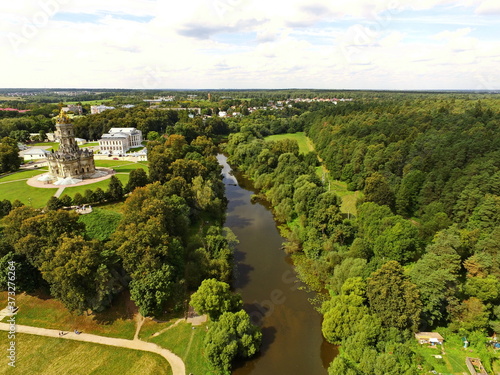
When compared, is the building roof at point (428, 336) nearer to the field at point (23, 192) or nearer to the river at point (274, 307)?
the river at point (274, 307)

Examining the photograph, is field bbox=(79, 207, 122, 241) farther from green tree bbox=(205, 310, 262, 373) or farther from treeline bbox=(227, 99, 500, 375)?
treeline bbox=(227, 99, 500, 375)

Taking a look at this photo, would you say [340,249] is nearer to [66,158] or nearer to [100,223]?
[100,223]

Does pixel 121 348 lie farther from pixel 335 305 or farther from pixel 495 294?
pixel 495 294

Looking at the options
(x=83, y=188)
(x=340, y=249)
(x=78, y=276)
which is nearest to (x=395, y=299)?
(x=340, y=249)

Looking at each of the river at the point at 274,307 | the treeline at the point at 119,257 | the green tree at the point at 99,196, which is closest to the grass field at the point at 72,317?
the treeline at the point at 119,257

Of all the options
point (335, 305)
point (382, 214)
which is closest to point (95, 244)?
point (335, 305)

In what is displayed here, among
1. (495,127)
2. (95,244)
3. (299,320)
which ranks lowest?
(299,320)
